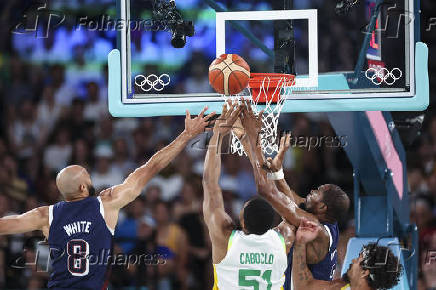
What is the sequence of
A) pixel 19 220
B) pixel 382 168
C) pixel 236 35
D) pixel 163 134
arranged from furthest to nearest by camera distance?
1. pixel 163 134
2. pixel 236 35
3. pixel 382 168
4. pixel 19 220

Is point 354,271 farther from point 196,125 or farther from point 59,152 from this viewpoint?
point 59,152

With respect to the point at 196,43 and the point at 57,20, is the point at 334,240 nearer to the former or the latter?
the point at 196,43

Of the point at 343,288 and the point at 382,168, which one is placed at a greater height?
the point at 382,168

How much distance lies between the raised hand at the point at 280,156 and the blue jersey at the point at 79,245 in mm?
1160

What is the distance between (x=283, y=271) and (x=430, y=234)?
3740 millimetres

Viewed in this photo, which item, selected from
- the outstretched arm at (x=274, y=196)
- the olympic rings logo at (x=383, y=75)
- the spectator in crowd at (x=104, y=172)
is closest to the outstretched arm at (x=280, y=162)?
the outstretched arm at (x=274, y=196)

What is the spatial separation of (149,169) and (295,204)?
0.99 meters

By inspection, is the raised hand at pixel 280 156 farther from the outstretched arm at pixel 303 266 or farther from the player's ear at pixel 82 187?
the player's ear at pixel 82 187

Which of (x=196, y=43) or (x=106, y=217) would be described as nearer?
(x=106, y=217)

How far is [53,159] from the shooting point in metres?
8.96

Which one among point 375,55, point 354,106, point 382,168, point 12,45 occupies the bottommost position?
point 382,168

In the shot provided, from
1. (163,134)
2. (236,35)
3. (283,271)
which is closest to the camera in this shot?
(283,271)

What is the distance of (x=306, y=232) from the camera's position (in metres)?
5.15

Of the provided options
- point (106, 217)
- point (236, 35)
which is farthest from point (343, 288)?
point (236, 35)
